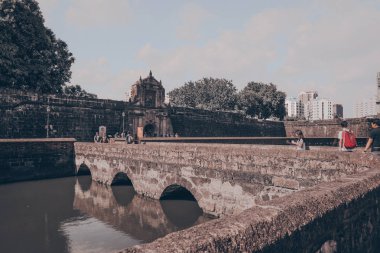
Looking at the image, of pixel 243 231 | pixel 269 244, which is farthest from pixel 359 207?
pixel 243 231

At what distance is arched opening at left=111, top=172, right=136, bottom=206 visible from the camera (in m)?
12.3

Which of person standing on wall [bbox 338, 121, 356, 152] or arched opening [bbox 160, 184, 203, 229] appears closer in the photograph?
person standing on wall [bbox 338, 121, 356, 152]

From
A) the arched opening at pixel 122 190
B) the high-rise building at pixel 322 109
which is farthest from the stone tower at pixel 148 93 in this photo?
the high-rise building at pixel 322 109

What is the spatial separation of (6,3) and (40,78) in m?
5.88

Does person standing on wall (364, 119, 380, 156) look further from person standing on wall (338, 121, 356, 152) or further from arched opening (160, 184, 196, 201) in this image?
arched opening (160, 184, 196, 201)

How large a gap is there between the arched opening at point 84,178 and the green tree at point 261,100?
36806 millimetres

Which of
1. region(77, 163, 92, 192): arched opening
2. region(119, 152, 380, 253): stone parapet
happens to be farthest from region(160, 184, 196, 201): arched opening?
region(119, 152, 380, 253): stone parapet

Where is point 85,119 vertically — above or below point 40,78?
below

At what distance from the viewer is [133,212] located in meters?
10.8

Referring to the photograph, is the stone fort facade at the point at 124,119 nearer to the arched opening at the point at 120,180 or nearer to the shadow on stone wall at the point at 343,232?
the arched opening at the point at 120,180

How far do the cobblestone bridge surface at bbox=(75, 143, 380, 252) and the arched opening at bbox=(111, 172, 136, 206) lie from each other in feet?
1.60

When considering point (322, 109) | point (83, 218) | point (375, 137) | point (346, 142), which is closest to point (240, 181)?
point (346, 142)

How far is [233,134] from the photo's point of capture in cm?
3519

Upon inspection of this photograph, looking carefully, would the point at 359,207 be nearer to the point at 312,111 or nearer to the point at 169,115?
the point at 169,115
